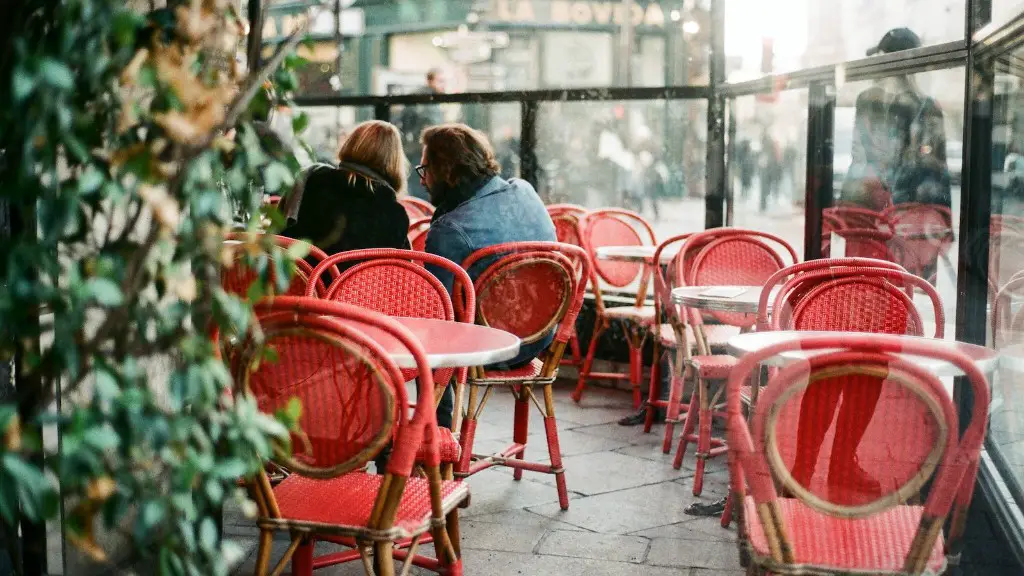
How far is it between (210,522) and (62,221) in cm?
40

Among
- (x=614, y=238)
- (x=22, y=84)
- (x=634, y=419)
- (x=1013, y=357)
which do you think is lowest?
(x=634, y=419)

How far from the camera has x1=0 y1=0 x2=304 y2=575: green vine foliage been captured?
43.9 inches

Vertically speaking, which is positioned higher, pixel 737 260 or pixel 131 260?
pixel 131 260

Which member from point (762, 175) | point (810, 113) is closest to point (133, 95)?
point (810, 113)

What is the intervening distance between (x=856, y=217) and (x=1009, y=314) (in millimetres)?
1452

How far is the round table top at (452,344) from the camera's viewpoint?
220 cm

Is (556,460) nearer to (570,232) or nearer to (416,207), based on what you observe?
(570,232)

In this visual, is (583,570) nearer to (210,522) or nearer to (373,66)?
(210,522)

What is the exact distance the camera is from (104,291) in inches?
43.6

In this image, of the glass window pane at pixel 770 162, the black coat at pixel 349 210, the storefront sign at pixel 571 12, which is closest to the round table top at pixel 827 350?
the black coat at pixel 349 210

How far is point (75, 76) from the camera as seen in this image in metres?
1.15

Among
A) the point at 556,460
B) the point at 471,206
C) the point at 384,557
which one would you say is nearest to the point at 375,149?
the point at 471,206

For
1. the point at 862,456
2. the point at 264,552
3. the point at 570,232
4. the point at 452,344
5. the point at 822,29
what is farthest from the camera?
the point at 570,232

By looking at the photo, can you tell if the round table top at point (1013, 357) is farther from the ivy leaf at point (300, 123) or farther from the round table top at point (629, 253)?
the ivy leaf at point (300, 123)
